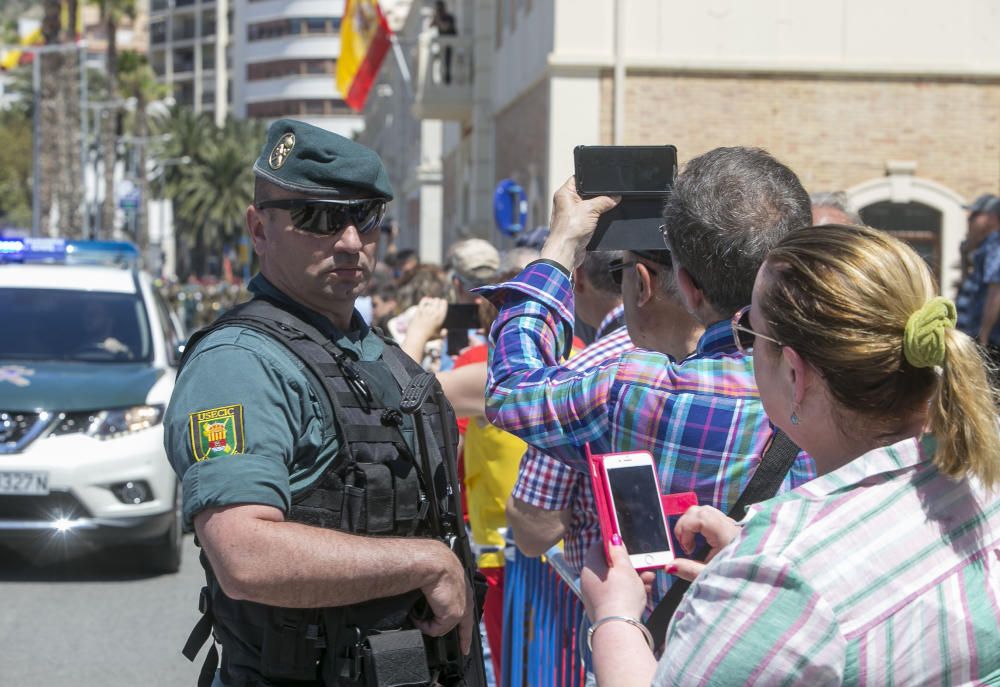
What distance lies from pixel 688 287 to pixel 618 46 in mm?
15454

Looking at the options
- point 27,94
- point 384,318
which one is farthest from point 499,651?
point 27,94

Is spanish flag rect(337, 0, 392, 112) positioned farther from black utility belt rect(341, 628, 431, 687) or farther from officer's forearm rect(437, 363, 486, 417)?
black utility belt rect(341, 628, 431, 687)

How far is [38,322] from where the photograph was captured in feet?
30.2

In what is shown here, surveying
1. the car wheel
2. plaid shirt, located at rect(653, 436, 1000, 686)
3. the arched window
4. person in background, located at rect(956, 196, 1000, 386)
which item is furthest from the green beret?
the arched window

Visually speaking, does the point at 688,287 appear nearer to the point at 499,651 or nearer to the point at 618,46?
the point at 499,651

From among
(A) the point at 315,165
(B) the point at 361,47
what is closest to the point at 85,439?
(A) the point at 315,165

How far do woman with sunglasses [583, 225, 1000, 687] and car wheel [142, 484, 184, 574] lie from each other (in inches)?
270

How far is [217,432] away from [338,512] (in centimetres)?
29

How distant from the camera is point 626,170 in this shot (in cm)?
293

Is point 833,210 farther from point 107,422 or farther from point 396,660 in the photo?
point 107,422

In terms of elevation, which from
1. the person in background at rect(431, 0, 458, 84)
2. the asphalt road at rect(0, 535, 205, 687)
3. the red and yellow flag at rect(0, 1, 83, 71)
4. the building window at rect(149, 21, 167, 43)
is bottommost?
the asphalt road at rect(0, 535, 205, 687)

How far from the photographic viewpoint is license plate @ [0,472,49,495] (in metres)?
8.05

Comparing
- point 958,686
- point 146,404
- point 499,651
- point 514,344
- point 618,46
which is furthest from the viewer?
point 618,46

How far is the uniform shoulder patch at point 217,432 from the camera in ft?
8.34
